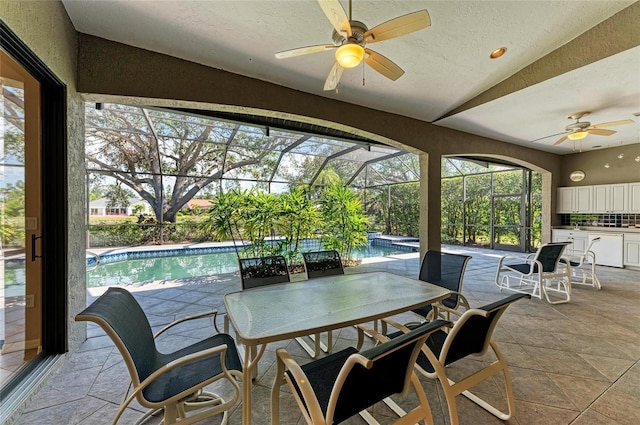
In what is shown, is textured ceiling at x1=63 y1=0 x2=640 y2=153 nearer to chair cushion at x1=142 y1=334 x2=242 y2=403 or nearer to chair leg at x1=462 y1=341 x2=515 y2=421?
chair cushion at x1=142 y1=334 x2=242 y2=403

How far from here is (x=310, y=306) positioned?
1.96m

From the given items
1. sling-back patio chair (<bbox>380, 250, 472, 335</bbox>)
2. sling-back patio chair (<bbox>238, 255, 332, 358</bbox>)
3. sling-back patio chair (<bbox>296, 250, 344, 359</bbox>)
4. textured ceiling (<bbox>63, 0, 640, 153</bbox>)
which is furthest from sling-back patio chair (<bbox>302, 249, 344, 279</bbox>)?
textured ceiling (<bbox>63, 0, 640, 153</bbox>)

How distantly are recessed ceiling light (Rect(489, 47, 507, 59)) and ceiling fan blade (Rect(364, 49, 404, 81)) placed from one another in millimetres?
1465

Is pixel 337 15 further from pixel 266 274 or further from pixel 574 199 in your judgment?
pixel 574 199

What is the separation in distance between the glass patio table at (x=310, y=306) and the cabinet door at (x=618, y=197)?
23.8 ft

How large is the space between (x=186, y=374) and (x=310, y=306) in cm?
83

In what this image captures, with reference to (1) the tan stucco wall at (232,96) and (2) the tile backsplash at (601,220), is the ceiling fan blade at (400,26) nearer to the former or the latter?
(1) the tan stucco wall at (232,96)

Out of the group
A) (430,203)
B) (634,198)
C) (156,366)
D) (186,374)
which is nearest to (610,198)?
(634,198)

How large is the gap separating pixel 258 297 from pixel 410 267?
4903mm

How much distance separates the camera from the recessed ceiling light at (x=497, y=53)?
10.2ft

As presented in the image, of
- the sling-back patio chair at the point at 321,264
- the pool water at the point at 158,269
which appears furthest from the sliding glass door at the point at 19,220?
the pool water at the point at 158,269

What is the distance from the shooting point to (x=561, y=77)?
334 cm

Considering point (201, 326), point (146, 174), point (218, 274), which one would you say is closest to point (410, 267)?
point (218, 274)

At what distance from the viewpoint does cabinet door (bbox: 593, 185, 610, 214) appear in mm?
6680
